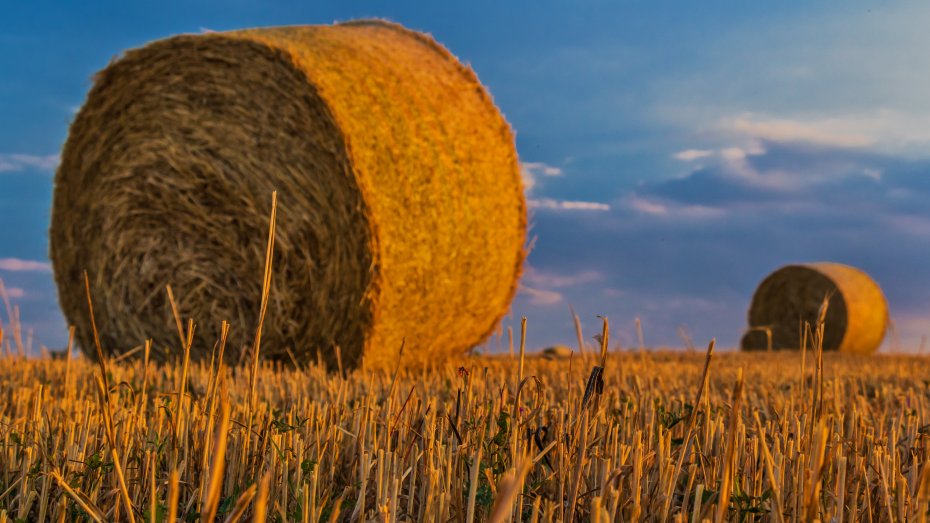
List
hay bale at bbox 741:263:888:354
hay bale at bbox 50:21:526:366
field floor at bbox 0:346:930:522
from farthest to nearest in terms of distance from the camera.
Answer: hay bale at bbox 741:263:888:354 → hay bale at bbox 50:21:526:366 → field floor at bbox 0:346:930:522

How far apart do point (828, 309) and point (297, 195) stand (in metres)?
10.4

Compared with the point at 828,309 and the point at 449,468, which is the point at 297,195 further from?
the point at 828,309

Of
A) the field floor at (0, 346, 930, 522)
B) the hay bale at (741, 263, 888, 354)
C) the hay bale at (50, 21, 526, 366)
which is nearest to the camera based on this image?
the field floor at (0, 346, 930, 522)

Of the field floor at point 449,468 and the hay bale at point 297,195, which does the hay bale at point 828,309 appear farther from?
the field floor at point 449,468

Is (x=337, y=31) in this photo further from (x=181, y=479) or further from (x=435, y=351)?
(x=181, y=479)

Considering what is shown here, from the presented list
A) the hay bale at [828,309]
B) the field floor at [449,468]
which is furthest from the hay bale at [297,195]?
the hay bale at [828,309]

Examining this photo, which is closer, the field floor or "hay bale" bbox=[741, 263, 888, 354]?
the field floor

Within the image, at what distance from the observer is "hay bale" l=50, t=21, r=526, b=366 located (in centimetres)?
586

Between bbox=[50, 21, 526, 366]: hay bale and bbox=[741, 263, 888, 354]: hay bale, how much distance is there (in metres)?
7.64

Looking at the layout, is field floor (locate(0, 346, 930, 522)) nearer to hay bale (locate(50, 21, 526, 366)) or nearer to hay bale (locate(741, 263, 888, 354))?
hay bale (locate(50, 21, 526, 366))

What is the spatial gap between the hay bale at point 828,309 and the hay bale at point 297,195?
764 centimetres

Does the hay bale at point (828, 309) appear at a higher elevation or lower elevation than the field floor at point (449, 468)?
higher

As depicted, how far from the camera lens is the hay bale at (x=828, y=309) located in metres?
12.9

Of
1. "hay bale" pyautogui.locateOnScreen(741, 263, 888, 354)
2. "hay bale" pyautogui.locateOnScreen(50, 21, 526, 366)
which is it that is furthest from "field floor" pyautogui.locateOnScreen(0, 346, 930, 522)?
"hay bale" pyautogui.locateOnScreen(741, 263, 888, 354)
